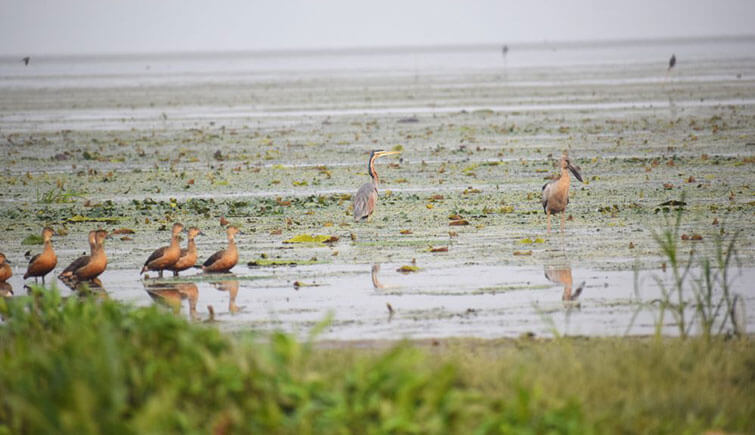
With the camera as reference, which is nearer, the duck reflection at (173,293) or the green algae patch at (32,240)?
the duck reflection at (173,293)

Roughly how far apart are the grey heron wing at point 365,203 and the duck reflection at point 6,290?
5334 millimetres

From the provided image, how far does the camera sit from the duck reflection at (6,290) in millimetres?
11789

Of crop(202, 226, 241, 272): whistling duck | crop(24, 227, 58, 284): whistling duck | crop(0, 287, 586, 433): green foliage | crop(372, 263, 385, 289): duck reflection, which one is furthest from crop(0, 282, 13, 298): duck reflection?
crop(0, 287, 586, 433): green foliage

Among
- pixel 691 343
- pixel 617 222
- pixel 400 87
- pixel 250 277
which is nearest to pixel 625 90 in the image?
pixel 400 87

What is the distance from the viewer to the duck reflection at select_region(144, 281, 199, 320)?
435 inches

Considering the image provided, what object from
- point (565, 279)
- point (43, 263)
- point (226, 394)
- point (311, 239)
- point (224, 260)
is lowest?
point (565, 279)

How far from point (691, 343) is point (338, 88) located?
59.1m

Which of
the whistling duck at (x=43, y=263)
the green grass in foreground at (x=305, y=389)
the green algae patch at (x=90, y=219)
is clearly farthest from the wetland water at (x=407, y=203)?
the green grass in foreground at (x=305, y=389)

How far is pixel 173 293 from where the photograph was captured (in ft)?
38.1

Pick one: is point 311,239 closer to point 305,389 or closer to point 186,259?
point 186,259

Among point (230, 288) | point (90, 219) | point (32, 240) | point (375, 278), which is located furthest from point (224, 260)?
point (90, 219)

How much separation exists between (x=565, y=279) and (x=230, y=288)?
3.55 m

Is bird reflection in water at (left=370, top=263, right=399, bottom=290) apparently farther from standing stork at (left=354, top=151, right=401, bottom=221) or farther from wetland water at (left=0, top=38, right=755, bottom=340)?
standing stork at (left=354, top=151, right=401, bottom=221)

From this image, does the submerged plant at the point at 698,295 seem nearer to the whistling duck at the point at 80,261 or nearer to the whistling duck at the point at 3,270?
the whistling duck at the point at 80,261
